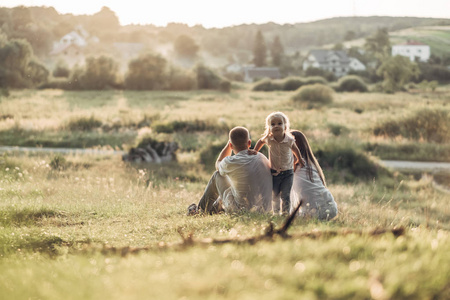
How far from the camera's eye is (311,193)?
6254 mm

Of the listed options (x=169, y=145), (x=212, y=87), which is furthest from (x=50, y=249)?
(x=212, y=87)

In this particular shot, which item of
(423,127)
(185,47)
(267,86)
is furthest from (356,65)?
(423,127)

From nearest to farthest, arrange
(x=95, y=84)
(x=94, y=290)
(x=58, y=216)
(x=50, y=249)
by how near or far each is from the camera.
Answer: (x=94, y=290), (x=50, y=249), (x=58, y=216), (x=95, y=84)

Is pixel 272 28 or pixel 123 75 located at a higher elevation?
pixel 272 28

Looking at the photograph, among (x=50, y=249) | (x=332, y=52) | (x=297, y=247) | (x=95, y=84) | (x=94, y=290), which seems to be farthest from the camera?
(x=332, y=52)

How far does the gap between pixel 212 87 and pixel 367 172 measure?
4662 cm

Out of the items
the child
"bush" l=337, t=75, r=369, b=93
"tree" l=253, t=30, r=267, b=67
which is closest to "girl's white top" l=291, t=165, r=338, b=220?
the child

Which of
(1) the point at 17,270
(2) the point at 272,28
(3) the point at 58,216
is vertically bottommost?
(3) the point at 58,216

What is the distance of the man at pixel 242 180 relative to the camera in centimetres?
590

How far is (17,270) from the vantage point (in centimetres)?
276

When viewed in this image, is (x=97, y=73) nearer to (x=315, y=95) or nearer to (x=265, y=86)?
(x=265, y=86)

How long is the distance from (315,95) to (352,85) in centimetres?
1664

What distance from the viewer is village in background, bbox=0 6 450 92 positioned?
37.9m

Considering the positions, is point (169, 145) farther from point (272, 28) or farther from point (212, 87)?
point (272, 28)
